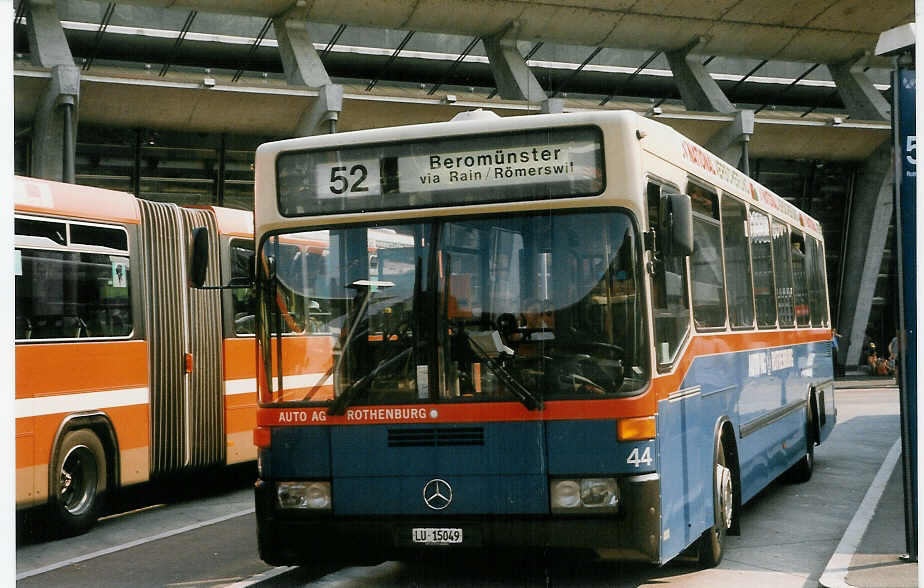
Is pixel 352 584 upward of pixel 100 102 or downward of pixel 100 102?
downward

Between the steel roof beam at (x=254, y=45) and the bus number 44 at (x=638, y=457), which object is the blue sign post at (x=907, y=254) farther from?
the steel roof beam at (x=254, y=45)

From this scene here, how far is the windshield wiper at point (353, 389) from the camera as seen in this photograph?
22.0ft

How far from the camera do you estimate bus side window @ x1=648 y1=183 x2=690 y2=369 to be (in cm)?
674

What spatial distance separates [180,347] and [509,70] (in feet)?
64.6

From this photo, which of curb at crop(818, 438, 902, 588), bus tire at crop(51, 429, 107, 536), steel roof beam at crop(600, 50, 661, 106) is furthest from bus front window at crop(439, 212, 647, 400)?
steel roof beam at crop(600, 50, 661, 106)

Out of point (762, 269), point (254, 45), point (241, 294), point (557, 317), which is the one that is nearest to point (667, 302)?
A: point (557, 317)

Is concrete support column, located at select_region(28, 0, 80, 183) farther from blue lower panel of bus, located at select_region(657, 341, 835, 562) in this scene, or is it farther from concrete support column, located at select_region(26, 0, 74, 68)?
blue lower panel of bus, located at select_region(657, 341, 835, 562)

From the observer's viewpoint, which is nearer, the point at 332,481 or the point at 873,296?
the point at 332,481

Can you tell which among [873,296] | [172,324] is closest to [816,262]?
[172,324]

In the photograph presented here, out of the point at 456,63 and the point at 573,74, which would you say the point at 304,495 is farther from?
the point at 573,74

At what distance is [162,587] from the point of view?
7.82m

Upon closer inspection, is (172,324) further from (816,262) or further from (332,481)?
(816,262)

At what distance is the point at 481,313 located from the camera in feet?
21.5

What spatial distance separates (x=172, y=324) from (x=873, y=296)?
113ft
